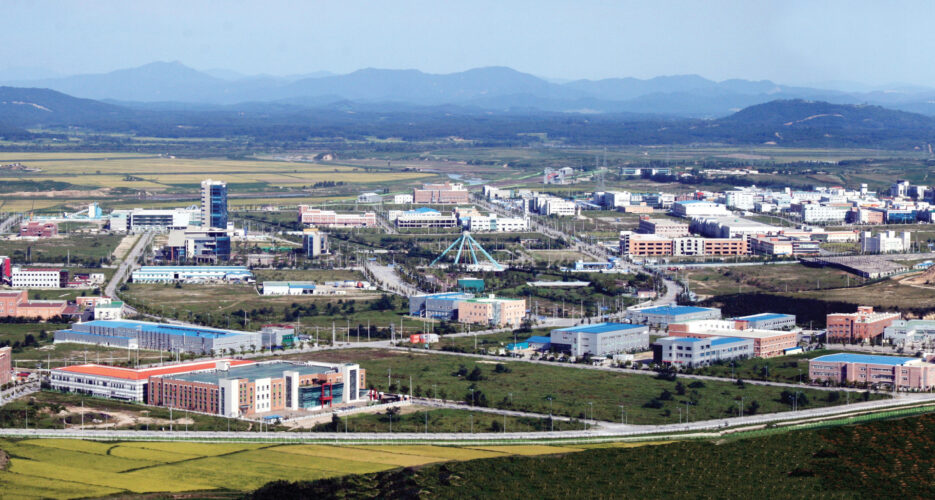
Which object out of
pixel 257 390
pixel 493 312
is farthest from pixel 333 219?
pixel 257 390

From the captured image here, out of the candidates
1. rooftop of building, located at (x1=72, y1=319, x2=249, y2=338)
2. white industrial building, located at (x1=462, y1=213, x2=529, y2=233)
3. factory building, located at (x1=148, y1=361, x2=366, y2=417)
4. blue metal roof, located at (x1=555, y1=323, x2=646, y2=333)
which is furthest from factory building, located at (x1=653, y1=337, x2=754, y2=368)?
white industrial building, located at (x1=462, y1=213, x2=529, y2=233)

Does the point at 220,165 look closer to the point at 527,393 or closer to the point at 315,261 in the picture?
the point at 315,261

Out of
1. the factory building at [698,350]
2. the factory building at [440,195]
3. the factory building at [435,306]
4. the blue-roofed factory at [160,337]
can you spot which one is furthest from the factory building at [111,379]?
the factory building at [440,195]

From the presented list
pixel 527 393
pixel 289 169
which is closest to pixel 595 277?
pixel 527 393

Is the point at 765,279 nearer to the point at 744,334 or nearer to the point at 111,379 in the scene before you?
the point at 744,334

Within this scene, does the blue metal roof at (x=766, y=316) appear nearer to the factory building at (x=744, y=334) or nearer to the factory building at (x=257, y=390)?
the factory building at (x=744, y=334)

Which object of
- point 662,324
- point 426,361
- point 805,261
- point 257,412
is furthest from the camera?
point 805,261

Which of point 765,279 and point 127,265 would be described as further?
point 127,265
